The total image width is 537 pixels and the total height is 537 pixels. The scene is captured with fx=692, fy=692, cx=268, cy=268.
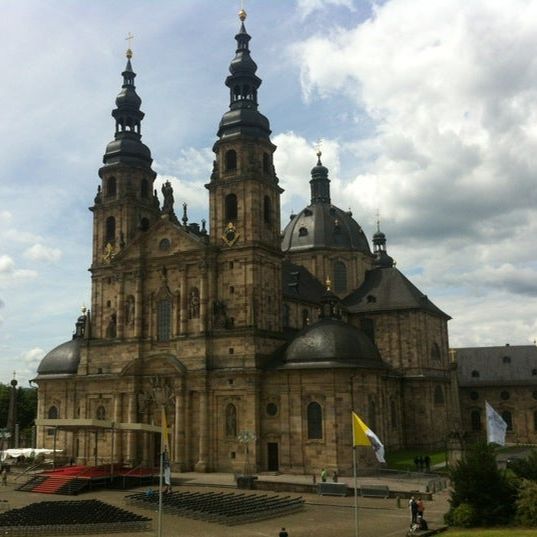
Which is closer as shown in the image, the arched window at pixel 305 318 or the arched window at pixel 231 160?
the arched window at pixel 231 160

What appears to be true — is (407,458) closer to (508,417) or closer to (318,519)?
(508,417)

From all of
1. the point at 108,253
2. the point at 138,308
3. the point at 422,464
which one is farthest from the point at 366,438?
the point at 108,253

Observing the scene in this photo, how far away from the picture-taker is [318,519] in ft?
111

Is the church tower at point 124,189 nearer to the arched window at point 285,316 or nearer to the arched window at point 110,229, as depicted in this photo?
the arched window at point 110,229

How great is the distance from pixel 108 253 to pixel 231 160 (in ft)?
48.7

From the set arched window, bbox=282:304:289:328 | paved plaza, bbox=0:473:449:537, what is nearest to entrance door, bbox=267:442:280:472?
paved plaza, bbox=0:473:449:537

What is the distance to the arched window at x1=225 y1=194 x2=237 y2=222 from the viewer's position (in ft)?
189

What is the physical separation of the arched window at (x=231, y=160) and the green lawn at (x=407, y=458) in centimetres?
2736

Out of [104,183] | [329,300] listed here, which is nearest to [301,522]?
[329,300]

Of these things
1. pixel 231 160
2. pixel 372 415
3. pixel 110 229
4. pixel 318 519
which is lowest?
pixel 318 519

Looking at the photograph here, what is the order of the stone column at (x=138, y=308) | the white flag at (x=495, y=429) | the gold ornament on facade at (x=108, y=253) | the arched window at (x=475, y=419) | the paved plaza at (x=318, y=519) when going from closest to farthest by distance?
the paved plaza at (x=318, y=519), the white flag at (x=495, y=429), the stone column at (x=138, y=308), the gold ornament on facade at (x=108, y=253), the arched window at (x=475, y=419)

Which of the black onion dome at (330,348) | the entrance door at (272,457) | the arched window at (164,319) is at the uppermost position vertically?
the arched window at (164,319)

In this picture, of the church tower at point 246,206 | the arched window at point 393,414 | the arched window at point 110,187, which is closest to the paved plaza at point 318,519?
the church tower at point 246,206

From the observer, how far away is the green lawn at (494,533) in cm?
2713
